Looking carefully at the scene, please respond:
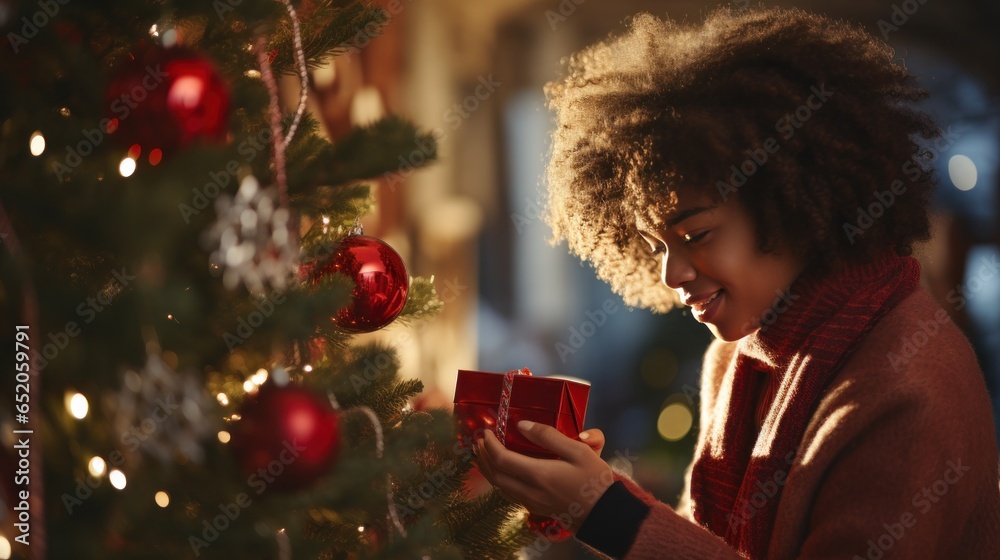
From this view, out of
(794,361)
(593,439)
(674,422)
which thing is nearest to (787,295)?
(794,361)

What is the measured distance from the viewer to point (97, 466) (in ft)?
1.69

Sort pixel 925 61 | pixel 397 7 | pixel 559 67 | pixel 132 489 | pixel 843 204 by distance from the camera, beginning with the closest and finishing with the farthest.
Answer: pixel 132 489 → pixel 843 204 → pixel 397 7 → pixel 925 61 → pixel 559 67

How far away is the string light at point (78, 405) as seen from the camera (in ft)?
1.65

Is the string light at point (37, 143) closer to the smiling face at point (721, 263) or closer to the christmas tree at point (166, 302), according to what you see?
the christmas tree at point (166, 302)

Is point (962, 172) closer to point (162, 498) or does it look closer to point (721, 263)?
point (721, 263)

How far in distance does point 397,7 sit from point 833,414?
1.75 meters

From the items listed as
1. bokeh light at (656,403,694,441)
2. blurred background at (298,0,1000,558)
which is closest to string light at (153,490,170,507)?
blurred background at (298,0,1000,558)

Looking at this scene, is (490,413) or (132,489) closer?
(132,489)

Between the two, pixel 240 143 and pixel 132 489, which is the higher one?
pixel 240 143

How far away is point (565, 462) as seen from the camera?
0.90m

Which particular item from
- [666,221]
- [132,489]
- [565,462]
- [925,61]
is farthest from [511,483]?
[925,61]

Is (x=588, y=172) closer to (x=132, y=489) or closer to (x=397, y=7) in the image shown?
(x=132, y=489)

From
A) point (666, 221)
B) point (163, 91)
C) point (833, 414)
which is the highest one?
point (163, 91)

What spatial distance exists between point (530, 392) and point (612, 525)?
173 mm
